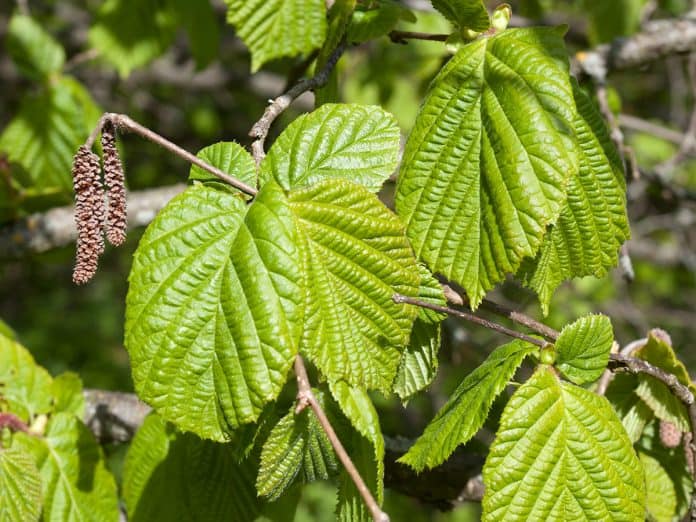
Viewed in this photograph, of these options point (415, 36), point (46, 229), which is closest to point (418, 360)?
point (415, 36)

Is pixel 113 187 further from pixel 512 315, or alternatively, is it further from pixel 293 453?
pixel 512 315

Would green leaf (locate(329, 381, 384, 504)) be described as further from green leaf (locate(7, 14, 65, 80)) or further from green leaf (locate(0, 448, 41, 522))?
green leaf (locate(7, 14, 65, 80))

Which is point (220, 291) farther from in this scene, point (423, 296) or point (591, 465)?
point (591, 465)

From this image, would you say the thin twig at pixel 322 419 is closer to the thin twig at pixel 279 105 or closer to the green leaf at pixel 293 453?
the green leaf at pixel 293 453

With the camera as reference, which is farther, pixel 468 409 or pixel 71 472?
pixel 71 472

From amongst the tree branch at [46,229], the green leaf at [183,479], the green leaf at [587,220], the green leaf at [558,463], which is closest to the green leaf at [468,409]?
the green leaf at [558,463]

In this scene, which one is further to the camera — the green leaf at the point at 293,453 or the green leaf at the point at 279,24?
the green leaf at the point at 279,24

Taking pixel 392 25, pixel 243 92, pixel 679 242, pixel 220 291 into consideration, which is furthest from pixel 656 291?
pixel 220 291

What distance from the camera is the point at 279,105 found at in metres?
1.29

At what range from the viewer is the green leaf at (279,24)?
A: 5.70ft

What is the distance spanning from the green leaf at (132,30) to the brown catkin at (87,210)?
1.88 meters

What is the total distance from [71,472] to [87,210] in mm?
770

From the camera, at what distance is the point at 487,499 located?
3.80 ft

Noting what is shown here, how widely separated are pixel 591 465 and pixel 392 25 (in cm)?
90
